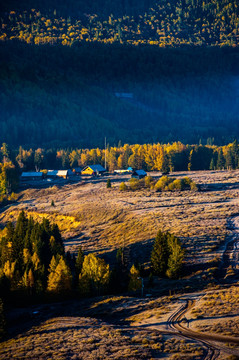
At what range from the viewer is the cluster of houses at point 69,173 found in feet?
564

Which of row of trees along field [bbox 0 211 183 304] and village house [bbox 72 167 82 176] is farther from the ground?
village house [bbox 72 167 82 176]

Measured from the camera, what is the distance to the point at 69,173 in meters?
182

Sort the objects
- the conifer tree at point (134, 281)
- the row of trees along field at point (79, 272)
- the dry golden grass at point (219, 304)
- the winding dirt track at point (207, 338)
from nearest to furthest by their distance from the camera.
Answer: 1. the winding dirt track at point (207, 338)
2. the dry golden grass at point (219, 304)
3. the conifer tree at point (134, 281)
4. the row of trees along field at point (79, 272)

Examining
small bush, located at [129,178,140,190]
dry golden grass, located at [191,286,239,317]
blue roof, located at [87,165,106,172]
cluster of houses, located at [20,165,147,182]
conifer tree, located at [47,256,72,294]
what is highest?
blue roof, located at [87,165,106,172]

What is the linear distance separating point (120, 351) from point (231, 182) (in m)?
112

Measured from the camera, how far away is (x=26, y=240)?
231 ft

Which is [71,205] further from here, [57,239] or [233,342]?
[233,342]

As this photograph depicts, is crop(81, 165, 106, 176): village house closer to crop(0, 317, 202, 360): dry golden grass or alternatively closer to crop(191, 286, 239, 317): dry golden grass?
crop(191, 286, 239, 317): dry golden grass

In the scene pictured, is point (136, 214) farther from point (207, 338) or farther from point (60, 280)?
point (207, 338)

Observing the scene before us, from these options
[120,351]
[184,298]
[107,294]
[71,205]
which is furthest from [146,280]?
[71,205]

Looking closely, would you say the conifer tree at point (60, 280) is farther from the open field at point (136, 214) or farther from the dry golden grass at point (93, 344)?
the dry golden grass at point (93, 344)

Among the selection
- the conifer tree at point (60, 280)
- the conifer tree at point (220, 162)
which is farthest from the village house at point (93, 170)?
the conifer tree at point (60, 280)

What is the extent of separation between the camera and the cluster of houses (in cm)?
17200

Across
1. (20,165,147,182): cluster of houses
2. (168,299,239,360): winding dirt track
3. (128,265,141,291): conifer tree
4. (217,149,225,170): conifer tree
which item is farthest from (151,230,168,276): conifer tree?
(217,149,225,170): conifer tree
